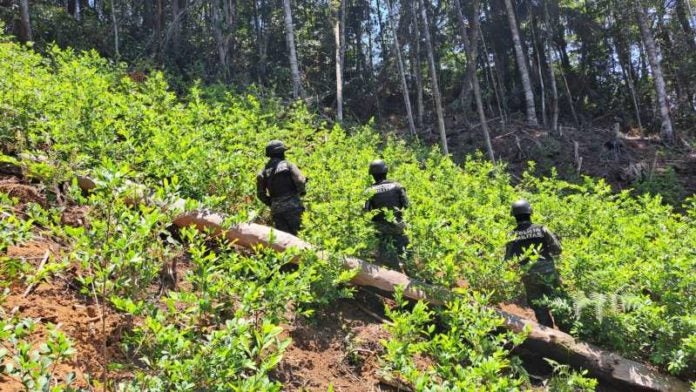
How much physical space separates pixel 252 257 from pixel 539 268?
347 centimetres

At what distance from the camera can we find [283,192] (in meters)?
6.46

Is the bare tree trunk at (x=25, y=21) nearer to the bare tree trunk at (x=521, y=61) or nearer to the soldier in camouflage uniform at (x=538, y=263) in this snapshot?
the soldier in camouflage uniform at (x=538, y=263)

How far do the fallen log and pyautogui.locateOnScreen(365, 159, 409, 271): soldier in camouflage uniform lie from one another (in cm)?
79

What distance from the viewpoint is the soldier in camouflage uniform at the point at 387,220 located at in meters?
6.28

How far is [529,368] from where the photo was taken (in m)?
5.09

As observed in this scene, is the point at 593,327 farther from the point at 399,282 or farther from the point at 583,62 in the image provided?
the point at 583,62

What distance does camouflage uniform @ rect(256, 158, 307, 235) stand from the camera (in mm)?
6379

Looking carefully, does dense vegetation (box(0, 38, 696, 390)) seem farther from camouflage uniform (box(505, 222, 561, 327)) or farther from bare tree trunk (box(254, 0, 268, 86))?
bare tree trunk (box(254, 0, 268, 86))

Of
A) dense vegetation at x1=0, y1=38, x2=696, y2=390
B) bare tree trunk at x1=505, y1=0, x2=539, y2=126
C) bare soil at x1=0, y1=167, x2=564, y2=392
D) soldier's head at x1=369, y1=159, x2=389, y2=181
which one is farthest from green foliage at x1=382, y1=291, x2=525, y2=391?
bare tree trunk at x1=505, y1=0, x2=539, y2=126

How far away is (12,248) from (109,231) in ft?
5.15

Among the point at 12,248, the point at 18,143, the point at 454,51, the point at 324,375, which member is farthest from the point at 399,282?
the point at 454,51

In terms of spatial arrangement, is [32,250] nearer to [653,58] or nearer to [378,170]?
[378,170]

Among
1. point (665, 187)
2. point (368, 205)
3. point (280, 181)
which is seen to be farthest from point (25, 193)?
point (665, 187)

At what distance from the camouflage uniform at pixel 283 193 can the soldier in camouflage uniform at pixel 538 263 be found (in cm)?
276
